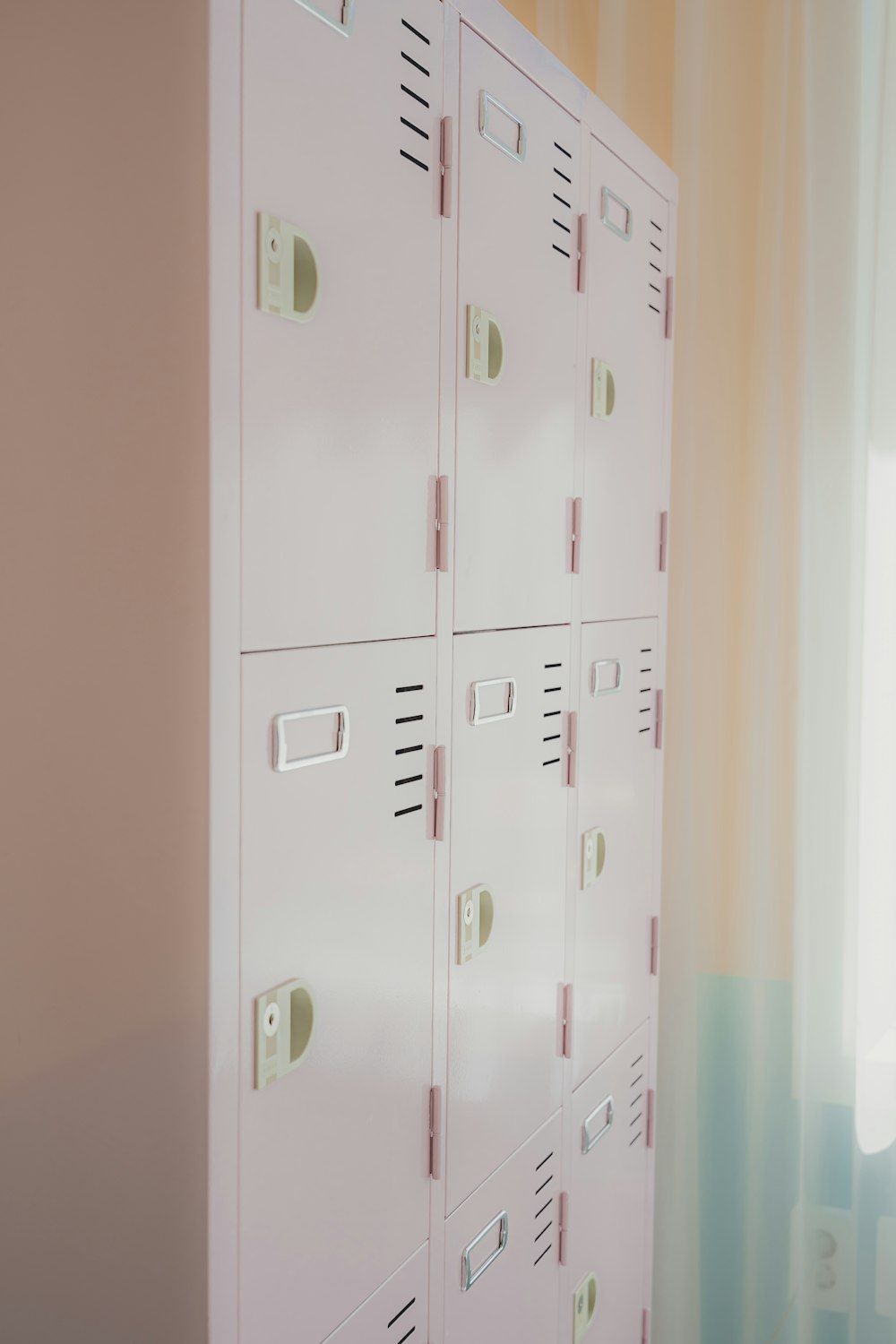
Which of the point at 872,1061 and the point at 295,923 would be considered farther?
the point at 872,1061

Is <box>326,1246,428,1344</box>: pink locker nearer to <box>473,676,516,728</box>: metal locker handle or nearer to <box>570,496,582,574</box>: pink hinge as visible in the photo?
<box>473,676,516,728</box>: metal locker handle

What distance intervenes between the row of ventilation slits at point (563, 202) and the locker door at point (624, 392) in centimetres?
9

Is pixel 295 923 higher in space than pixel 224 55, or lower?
lower

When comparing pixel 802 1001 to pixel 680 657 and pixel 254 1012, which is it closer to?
pixel 680 657

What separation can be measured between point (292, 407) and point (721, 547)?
4.98ft

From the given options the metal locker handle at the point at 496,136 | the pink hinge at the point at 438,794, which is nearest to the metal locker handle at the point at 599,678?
the pink hinge at the point at 438,794

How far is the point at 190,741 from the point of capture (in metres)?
1.02

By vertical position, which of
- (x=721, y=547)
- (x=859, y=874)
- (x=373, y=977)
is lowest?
(x=859, y=874)

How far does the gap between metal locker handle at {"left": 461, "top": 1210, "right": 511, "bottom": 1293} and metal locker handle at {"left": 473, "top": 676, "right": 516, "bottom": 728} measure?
68 cm

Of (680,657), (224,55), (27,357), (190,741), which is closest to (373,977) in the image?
(190,741)

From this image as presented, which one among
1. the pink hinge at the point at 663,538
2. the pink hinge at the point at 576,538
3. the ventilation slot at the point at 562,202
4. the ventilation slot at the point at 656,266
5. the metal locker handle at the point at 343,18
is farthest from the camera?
the pink hinge at the point at 663,538

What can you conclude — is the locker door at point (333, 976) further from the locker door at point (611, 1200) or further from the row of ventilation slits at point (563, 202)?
the row of ventilation slits at point (563, 202)

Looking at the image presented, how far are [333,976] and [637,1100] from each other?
1.22m

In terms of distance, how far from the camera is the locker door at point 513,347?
1455 mm
